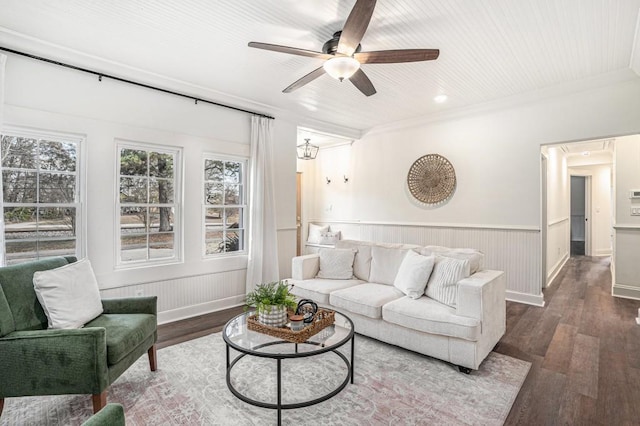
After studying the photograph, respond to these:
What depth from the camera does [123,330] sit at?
2.21 meters

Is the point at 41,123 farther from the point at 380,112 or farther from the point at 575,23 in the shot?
the point at 575,23

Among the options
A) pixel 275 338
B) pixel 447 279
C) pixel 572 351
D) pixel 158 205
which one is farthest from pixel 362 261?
pixel 158 205

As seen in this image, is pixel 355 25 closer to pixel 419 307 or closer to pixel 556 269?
pixel 419 307

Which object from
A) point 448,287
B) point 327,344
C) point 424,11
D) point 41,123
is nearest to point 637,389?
point 448,287

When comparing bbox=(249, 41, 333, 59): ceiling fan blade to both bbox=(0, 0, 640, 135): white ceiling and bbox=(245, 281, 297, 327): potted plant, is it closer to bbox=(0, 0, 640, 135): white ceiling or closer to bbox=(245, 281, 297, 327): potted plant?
bbox=(0, 0, 640, 135): white ceiling

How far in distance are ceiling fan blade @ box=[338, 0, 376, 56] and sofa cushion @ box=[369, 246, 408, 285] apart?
2172 millimetres

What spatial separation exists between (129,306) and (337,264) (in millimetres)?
2210

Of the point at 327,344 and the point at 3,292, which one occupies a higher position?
the point at 3,292

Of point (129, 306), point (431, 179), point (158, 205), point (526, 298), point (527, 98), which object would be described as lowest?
point (526, 298)

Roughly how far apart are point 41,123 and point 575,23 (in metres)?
4.71

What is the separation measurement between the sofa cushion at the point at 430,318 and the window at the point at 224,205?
2.41 metres

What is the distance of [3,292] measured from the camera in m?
2.11

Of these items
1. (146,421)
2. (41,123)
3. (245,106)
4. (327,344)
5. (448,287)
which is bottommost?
(146,421)

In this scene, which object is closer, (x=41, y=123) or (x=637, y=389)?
(x=637, y=389)
